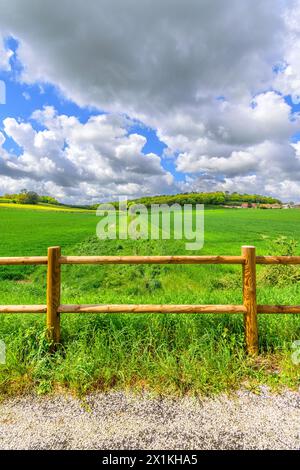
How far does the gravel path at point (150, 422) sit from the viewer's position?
2.51 meters

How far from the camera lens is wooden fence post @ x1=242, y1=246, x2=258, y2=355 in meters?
3.78

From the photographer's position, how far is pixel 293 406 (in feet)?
9.57

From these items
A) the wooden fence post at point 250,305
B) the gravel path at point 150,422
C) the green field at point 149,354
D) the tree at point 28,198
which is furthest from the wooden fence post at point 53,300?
the tree at point 28,198

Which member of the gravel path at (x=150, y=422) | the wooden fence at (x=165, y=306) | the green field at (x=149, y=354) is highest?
the wooden fence at (x=165, y=306)

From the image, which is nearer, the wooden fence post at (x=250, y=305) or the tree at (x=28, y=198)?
the wooden fence post at (x=250, y=305)

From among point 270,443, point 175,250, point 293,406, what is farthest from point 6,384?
point 175,250

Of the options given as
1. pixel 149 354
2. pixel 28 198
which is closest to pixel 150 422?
pixel 149 354

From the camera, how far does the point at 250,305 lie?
3.79 m

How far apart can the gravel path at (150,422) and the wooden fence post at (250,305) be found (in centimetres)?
73

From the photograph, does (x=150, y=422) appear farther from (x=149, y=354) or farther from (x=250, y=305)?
(x=250, y=305)

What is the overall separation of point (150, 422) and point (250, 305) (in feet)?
6.46

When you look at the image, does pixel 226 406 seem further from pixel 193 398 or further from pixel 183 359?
pixel 183 359

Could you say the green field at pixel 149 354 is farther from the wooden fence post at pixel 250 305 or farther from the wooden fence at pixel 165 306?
the wooden fence at pixel 165 306
